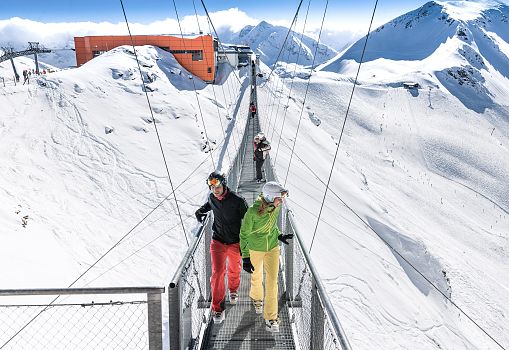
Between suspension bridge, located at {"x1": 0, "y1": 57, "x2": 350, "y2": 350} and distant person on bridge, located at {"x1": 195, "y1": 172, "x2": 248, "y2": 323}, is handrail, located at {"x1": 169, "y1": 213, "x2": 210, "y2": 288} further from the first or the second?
distant person on bridge, located at {"x1": 195, "y1": 172, "x2": 248, "y2": 323}

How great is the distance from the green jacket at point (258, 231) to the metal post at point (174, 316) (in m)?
1.07

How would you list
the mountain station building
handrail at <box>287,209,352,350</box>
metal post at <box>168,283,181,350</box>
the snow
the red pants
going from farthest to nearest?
the mountain station building < the snow < the red pants < metal post at <box>168,283,181,350</box> < handrail at <box>287,209,352,350</box>

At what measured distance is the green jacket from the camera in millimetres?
4145

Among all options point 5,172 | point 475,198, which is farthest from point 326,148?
point 475,198

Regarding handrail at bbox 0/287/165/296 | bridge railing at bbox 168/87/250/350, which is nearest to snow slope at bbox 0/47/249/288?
bridge railing at bbox 168/87/250/350

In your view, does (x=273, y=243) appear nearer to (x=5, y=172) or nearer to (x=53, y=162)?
(x=5, y=172)

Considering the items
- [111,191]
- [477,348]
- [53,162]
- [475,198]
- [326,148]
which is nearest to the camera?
[477,348]

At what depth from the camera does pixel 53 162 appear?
60.3 ft

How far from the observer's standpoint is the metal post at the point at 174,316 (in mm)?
3346

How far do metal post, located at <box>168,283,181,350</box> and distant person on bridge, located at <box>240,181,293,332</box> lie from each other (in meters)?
1.03

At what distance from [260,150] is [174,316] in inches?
285

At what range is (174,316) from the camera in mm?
3438

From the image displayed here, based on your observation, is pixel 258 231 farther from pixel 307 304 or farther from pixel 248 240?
pixel 307 304

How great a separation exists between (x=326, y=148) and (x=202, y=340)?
1345 inches
